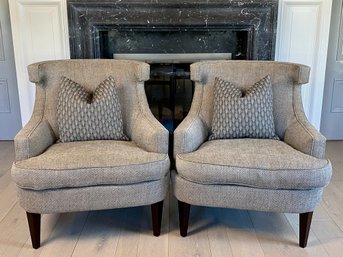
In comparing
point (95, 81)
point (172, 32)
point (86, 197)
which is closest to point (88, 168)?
point (86, 197)

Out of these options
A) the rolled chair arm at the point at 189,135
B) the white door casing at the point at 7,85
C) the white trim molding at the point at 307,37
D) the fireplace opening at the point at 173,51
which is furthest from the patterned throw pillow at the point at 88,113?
the white trim molding at the point at 307,37

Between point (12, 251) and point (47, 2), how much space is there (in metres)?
2.04

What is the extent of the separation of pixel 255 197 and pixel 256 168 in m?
0.16

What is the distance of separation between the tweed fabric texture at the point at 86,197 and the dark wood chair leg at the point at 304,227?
76 cm

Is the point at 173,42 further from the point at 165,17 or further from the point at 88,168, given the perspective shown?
the point at 88,168

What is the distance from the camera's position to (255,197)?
5.89 ft

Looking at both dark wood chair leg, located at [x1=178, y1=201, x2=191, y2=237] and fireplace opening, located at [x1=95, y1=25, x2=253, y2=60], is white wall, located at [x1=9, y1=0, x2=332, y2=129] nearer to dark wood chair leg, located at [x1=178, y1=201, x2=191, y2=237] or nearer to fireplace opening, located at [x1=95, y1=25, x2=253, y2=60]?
fireplace opening, located at [x1=95, y1=25, x2=253, y2=60]

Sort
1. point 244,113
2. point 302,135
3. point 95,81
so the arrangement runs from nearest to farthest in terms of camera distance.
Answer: point 302,135 → point 244,113 → point 95,81

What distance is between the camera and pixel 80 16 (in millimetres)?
3045

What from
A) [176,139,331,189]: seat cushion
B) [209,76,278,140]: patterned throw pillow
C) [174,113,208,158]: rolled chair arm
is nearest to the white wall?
[209,76,278,140]: patterned throw pillow

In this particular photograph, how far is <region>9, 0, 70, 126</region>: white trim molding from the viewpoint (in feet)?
9.88

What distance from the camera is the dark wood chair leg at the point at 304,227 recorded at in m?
1.83

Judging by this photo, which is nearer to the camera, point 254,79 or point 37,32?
point 254,79

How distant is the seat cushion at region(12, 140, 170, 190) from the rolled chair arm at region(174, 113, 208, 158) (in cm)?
10
